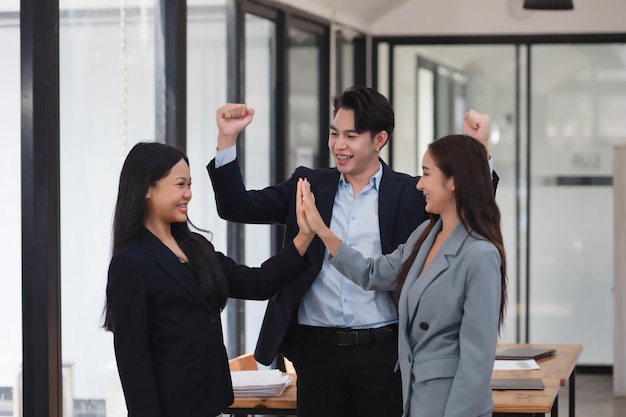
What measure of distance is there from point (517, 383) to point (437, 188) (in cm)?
128

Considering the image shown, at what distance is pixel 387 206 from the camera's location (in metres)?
3.20

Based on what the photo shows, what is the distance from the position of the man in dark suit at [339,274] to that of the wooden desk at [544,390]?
53 centimetres

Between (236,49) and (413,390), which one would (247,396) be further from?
(236,49)

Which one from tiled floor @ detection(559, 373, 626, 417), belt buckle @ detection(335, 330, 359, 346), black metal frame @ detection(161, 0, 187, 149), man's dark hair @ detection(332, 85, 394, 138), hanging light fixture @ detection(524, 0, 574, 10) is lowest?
tiled floor @ detection(559, 373, 626, 417)

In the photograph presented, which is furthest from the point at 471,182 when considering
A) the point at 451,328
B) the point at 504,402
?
the point at 504,402

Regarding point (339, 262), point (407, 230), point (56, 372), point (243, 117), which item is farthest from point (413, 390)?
point (56, 372)

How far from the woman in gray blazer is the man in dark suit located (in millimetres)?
361

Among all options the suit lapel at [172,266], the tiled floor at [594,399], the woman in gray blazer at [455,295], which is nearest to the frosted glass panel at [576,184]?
the tiled floor at [594,399]

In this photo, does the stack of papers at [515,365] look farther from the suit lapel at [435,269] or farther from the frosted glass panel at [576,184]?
the frosted glass panel at [576,184]

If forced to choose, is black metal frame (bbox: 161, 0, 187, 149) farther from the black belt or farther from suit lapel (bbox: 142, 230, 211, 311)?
suit lapel (bbox: 142, 230, 211, 311)

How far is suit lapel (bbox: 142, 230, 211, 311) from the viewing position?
2.67 m

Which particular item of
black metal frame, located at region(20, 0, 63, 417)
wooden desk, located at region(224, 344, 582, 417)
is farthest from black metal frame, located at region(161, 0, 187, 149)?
wooden desk, located at region(224, 344, 582, 417)

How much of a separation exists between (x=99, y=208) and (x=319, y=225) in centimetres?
155

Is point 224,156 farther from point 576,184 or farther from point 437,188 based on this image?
point 576,184
